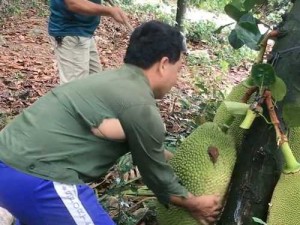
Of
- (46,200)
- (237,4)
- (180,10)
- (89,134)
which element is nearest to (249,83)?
(237,4)

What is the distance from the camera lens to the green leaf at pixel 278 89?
1.36 metres

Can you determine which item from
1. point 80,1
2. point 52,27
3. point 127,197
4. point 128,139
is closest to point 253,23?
point 128,139

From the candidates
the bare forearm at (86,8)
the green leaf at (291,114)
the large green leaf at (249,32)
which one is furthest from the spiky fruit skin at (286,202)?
the bare forearm at (86,8)

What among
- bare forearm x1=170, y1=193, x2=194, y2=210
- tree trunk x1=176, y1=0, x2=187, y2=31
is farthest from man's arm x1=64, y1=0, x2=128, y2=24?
tree trunk x1=176, y1=0, x2=187, y2=31

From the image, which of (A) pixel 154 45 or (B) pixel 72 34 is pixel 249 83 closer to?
(A) pixel 154 45

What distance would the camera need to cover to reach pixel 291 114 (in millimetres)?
1354

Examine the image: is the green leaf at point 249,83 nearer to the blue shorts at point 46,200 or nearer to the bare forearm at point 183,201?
the bare forearm at point 183,201

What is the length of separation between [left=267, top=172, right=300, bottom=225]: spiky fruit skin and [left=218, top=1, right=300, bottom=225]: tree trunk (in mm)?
67

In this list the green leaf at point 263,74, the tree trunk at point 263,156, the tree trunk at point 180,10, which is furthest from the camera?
the tree trunk at point 180,10

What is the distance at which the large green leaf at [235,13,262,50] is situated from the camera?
4.78 feet

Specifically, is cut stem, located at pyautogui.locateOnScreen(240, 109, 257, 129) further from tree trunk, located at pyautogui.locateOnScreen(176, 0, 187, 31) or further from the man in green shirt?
tree trunk, located at pyautogui.locateOnScreen(176, 0, 187, 31)

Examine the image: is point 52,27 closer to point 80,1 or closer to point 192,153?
point 80,1

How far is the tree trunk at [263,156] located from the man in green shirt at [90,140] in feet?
0.28

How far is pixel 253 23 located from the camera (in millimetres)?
1456
